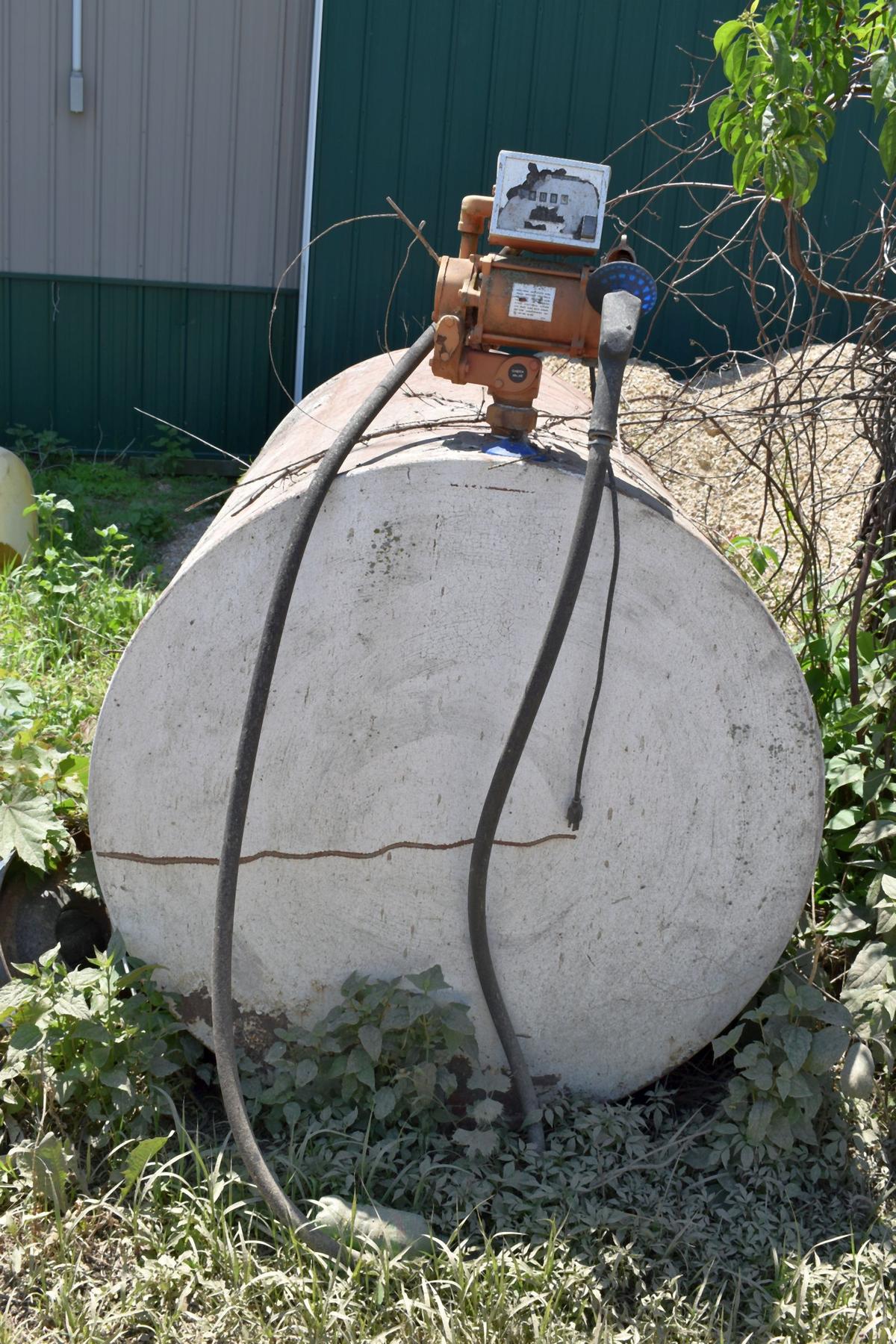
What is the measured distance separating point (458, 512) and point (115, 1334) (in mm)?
1619

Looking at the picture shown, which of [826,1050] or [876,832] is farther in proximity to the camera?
[876,832]

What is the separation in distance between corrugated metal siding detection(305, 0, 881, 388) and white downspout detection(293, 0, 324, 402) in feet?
0.12

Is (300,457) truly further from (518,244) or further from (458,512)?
(518,244)

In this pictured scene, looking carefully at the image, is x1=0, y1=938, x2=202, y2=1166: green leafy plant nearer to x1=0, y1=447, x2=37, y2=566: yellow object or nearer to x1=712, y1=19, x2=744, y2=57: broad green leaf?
x1=712, y1=19, x2=744, y2=57: broad green leaf

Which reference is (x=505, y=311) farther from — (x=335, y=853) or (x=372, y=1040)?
(x=372, y=1040)

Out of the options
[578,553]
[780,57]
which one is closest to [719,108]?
[780,57]

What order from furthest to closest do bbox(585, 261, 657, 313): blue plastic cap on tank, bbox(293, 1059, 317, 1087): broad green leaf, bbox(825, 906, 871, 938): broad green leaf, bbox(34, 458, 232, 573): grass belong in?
bbox(34, 458, 232, 573): grass → bbox(825, 906, 871, 938): broad green leaf → bbox(293, 1059, 317, 1087): broad green leaf → bbox(585, 261, 657, 313): blue plastic cap on tank

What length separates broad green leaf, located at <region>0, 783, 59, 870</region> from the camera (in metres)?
2.78

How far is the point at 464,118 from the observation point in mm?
6887

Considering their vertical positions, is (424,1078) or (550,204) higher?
(550,204)

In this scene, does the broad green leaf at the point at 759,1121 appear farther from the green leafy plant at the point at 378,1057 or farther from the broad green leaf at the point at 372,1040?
the broad green leaf at the point at 372,1040

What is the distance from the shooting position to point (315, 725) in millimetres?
2604

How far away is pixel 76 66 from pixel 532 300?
18.1 feet

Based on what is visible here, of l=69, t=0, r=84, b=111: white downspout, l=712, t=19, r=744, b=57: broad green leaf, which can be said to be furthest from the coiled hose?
l=69, t=0, r=84, b=111: white downspout
